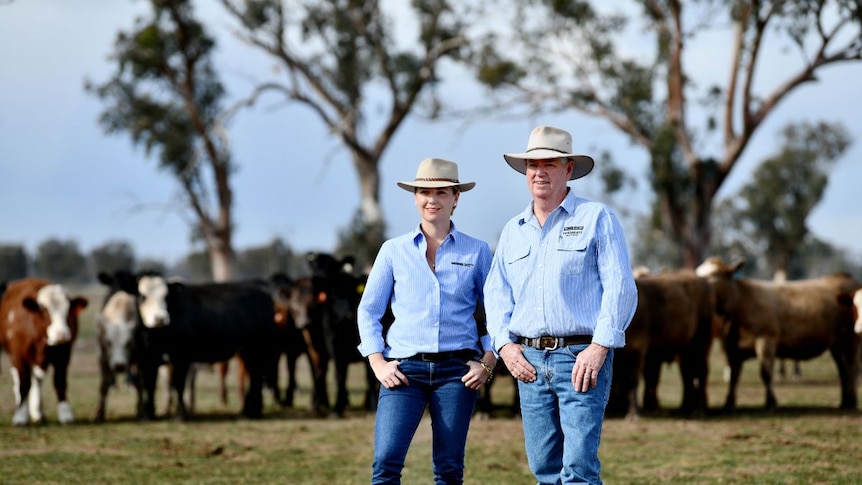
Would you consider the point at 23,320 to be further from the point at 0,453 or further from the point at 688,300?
the point at 688,300

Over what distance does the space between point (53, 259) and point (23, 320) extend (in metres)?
24.4

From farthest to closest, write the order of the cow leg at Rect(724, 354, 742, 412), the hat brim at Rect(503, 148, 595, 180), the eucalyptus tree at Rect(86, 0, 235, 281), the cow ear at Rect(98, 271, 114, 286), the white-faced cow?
1. the eucalyptus tree at Rect(86, 0, 235, 281)
2. the cow ear at Rect(98, 271, 114, 286)
3. the cow leg at Rect(724, 354, 742, 412)
4. the white-faced cow
5. the hat brim at Rect(503, 148, 595, 180)

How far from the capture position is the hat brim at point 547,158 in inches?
206

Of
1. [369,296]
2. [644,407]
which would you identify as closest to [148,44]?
[644,407]

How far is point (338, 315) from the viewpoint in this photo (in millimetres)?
14430

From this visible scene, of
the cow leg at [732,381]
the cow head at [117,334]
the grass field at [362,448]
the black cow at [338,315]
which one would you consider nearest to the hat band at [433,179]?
the grass field at [362,448]

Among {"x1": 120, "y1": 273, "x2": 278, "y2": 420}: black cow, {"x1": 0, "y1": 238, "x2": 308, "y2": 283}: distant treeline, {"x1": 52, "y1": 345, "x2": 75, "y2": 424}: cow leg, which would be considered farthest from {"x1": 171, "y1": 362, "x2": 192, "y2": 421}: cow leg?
{"x1": 0, "y1": 238, "x2": 308, "y2": 283}: distant treeline

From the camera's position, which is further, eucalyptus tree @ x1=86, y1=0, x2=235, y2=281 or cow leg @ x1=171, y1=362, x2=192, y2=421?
eucalyptus tree @ x1=86, y1=0, x2=235, y2=281

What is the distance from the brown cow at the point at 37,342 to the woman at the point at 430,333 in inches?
349

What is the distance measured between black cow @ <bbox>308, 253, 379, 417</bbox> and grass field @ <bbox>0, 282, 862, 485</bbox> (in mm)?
417

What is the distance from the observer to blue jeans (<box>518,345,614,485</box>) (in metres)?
4.95

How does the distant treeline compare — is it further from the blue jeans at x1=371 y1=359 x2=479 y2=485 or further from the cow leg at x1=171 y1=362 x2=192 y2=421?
the blue jeans at x1=371 y1=359 x2=479 y2=485

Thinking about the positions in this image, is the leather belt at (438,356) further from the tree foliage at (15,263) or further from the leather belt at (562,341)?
the tree foliage at (15,263)

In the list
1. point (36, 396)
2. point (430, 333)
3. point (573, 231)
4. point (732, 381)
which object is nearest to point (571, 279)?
point (573, 231)
